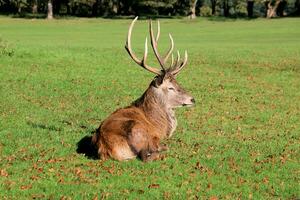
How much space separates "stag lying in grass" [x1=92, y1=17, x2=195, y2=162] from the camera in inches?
335

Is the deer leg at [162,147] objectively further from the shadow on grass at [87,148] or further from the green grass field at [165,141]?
the shadow on grass at [87,148]

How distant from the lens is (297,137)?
37.1 ft

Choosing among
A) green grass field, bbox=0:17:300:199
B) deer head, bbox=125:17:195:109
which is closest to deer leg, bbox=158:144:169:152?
green grass field, bbox=0:17:300:199

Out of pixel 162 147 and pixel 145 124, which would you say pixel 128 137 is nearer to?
pixel 145 124

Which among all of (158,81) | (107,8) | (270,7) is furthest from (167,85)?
(107,8)

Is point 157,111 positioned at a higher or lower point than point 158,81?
lower

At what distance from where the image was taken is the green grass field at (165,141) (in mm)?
7703

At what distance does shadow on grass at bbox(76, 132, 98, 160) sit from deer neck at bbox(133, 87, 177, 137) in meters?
1.10

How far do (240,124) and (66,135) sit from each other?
158 inches

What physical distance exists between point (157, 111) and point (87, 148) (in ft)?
4.36

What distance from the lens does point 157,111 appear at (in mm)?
9742

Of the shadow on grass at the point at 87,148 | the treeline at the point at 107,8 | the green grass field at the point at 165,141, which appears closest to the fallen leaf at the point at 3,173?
the green grass field at the point at 165,141

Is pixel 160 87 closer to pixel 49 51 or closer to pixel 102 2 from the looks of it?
pixel 49 51

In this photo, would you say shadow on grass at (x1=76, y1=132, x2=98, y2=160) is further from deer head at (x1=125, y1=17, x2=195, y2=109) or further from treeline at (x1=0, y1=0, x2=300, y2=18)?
treeline at (x1=0, y1=0, x2=300, y2=18)
